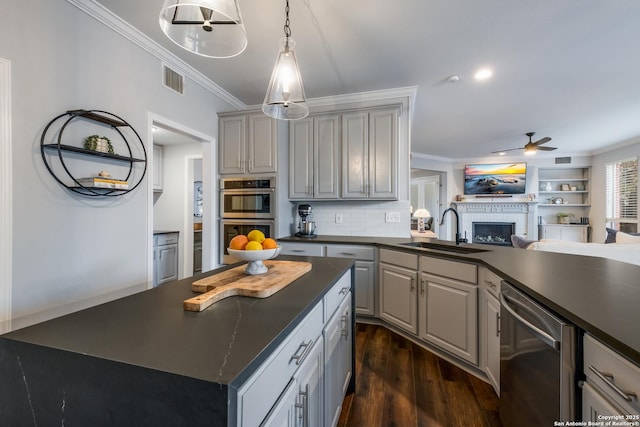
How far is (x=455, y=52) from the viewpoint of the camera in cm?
247

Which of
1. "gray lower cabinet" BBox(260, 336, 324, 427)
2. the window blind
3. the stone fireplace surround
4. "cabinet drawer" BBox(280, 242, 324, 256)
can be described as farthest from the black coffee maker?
the window blind

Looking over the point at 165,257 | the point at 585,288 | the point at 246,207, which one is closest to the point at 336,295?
the point at 585,288

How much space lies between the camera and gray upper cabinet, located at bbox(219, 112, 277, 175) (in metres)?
3.19

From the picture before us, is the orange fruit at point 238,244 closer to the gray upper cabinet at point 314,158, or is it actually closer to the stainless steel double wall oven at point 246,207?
the stainless steel double wall oven at point 246,207

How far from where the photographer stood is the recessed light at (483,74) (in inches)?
110

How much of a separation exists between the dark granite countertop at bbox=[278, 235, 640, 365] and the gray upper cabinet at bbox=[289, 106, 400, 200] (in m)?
1.39

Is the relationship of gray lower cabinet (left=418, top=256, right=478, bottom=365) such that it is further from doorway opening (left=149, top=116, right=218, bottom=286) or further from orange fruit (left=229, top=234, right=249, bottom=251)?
doorway opening (left=149, top=116, right=218, bottom=286)

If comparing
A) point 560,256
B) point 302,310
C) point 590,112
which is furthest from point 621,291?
point 590,112

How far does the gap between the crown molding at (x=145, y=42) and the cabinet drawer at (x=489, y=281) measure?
3167mm

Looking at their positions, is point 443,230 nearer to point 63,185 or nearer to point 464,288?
point 464,288

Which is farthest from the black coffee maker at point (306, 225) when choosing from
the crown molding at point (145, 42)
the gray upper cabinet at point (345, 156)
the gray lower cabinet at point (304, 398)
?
the gray lower cabinet at point (304, 398)

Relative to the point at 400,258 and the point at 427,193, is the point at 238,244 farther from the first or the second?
the point at 427,193

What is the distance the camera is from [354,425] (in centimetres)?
160

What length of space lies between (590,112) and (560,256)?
3.40 meters
